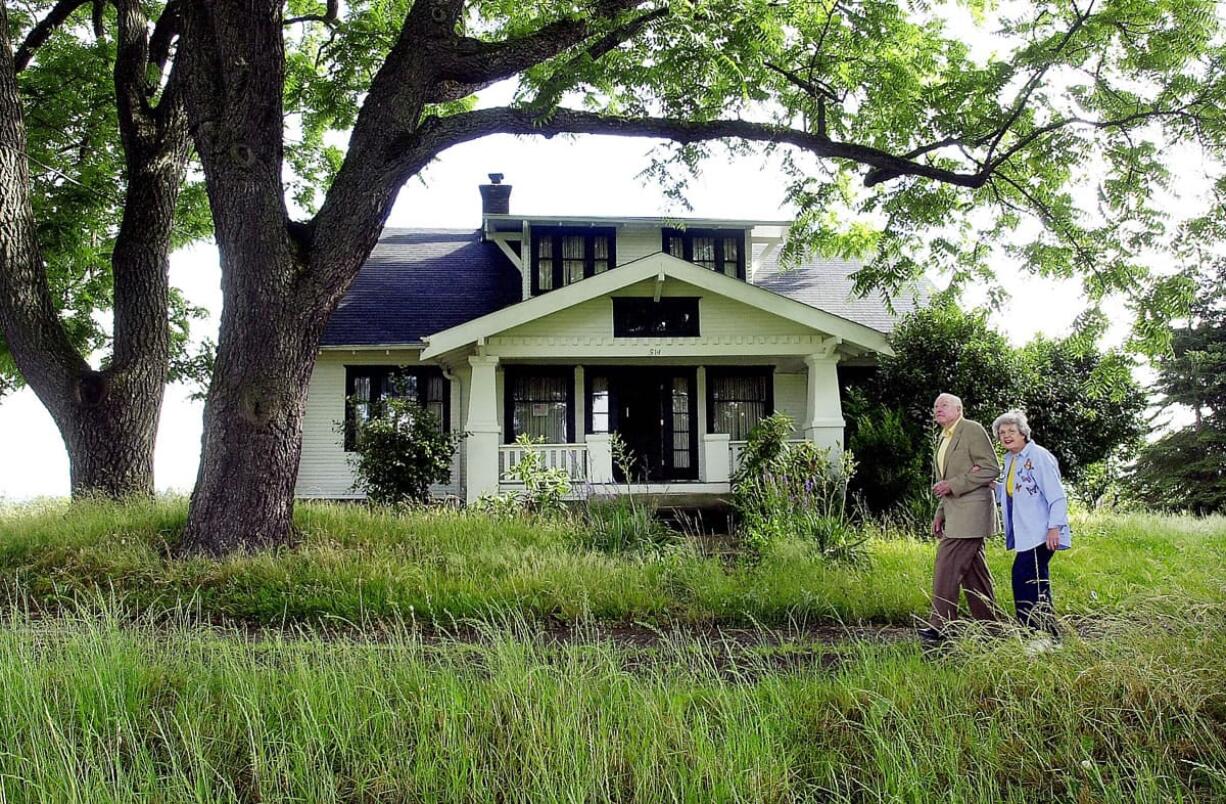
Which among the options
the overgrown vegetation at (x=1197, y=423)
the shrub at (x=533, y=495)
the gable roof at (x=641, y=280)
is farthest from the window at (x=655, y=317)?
the overgrown vegetation at (x=1197, y=423)

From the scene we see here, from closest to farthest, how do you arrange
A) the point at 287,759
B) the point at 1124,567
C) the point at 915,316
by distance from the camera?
the point at 287,759, the point at 1124,567, the point at 915,316

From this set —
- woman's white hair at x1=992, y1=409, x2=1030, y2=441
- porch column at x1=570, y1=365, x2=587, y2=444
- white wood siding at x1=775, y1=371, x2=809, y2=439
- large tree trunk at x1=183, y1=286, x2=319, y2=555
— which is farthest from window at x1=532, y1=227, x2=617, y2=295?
woman's white hair at x1=992, y1=409, x2=1030, y2=441

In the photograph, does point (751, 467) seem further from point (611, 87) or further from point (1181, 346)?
point (1181, 346)

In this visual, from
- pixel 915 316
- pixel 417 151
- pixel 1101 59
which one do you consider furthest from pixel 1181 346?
pixel 417 151

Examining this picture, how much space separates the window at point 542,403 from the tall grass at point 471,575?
731 centimetres

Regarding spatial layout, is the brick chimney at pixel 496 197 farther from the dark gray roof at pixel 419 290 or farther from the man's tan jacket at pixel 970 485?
the man's tan jacket at pixel 970 485

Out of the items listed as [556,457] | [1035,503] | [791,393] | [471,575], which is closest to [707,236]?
[791,393]

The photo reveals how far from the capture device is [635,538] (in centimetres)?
1024

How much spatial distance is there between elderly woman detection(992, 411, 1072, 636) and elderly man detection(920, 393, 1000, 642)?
151 millimetres

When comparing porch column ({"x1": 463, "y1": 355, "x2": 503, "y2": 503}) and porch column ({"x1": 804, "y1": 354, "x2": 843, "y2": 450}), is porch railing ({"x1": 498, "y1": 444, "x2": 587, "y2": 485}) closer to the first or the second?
porch column ({"x1": 463, "y1": 355, "x2": 503, "y2": 503})

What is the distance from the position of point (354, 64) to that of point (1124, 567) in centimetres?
1196

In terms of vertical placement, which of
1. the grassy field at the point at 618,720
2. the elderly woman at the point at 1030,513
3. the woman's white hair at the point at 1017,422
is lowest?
the grassy field at the point at 618,720

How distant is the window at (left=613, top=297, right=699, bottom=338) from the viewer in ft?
53.1

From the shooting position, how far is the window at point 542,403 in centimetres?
1823
